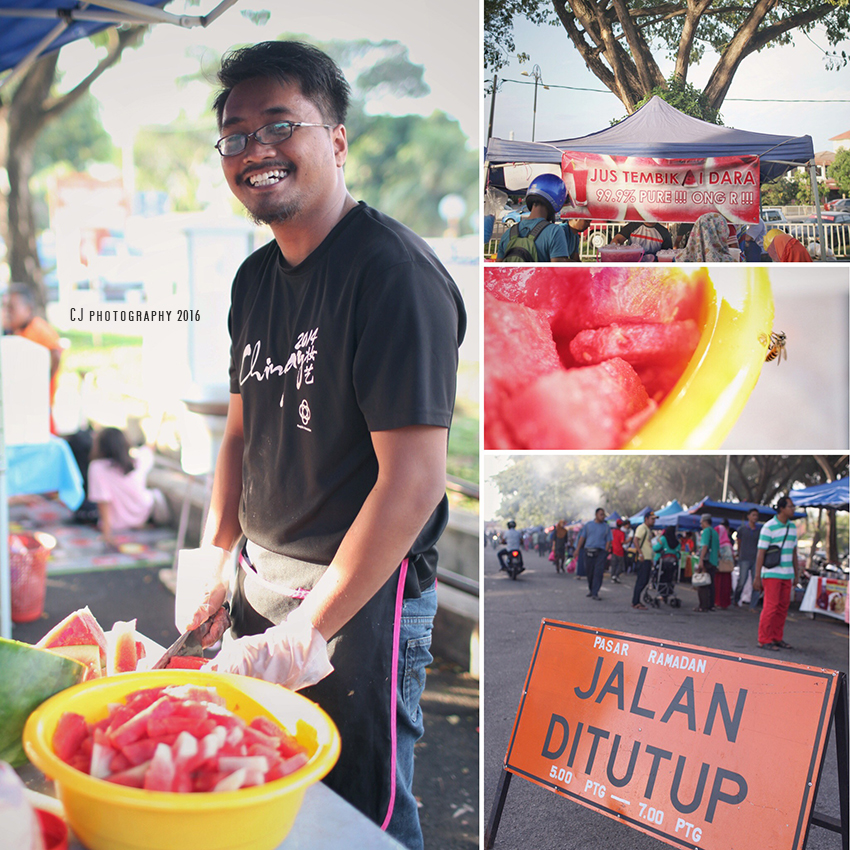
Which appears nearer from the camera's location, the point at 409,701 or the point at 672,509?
the point at 409,701

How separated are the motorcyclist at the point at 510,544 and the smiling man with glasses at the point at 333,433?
62cm

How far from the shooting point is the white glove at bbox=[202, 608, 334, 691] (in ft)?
3.72

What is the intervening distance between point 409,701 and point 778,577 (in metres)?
1.04

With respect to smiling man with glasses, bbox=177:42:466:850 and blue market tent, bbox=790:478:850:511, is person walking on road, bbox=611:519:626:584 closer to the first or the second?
blue market tent, bbox=790:478:850:511

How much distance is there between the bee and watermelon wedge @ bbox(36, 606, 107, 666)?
5.11 ft

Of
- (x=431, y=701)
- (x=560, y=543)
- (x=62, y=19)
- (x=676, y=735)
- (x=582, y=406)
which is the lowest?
(x=431, y=701)

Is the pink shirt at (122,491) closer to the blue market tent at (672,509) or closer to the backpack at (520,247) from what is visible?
the backpack at (520,247)

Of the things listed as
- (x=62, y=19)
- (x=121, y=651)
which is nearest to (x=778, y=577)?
(x=121, y=651)

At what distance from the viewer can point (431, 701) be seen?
260cm

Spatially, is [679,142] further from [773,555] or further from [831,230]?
[773,555]

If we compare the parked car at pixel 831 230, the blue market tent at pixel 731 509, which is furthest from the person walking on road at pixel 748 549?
the parked car at pixel 831 230

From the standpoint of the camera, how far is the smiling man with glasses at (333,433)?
115 centimetres

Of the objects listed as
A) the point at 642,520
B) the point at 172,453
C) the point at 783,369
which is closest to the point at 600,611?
the point at 642,520

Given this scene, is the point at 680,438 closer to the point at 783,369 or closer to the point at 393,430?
the point at 783,369
